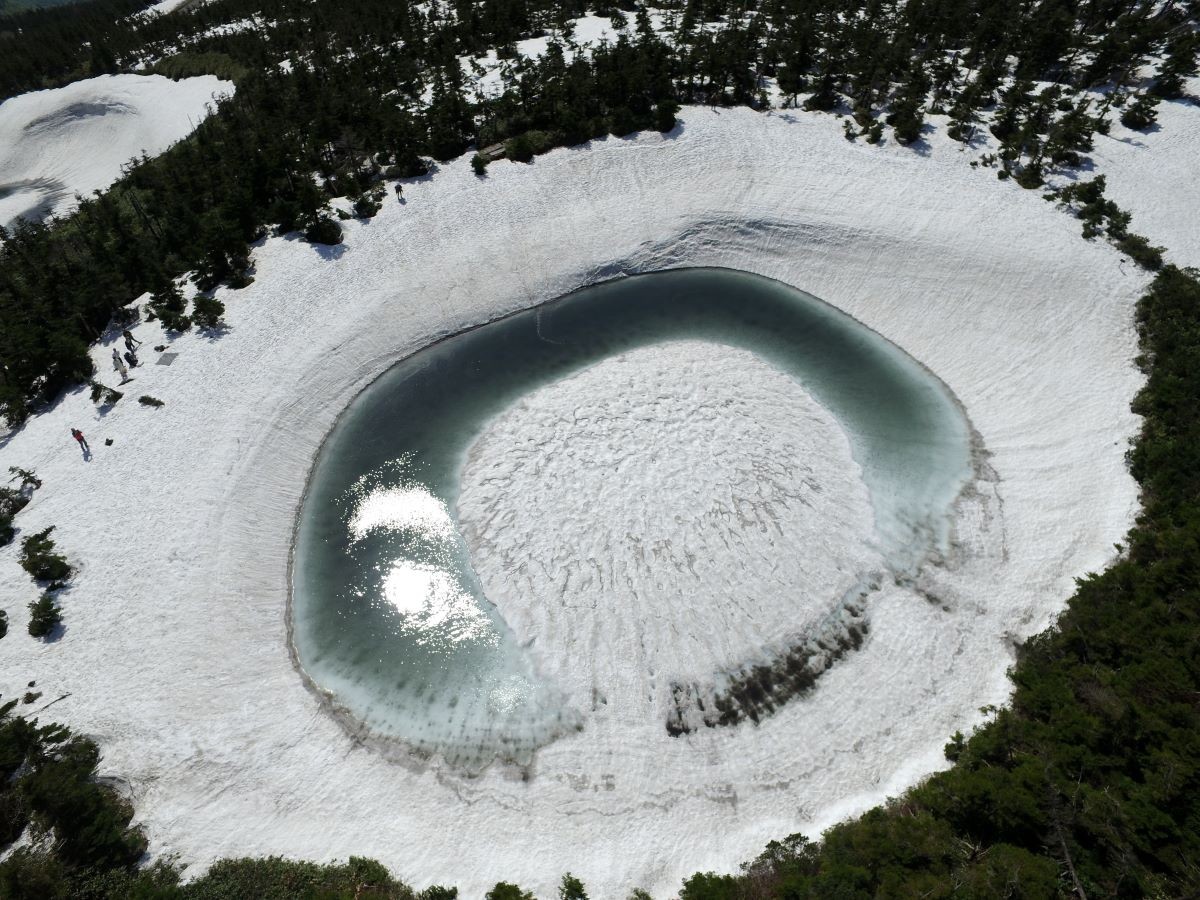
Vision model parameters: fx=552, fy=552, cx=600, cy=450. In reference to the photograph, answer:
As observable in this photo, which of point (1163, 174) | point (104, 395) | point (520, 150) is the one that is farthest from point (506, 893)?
point (1163, 174)

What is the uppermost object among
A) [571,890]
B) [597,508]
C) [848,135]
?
[848,135]

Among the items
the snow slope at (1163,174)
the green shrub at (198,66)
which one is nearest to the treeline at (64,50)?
the green shrub at (198,66)

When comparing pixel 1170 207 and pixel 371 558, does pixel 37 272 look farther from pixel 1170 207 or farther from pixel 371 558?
pixel 1170 207

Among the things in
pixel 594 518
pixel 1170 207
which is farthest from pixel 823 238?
pixel 594 518

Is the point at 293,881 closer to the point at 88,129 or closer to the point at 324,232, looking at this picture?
the point at 324,232

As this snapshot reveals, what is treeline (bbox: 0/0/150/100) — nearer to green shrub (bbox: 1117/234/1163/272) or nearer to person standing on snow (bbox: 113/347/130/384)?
person standing on snow (bbox: 113/347/130/384)

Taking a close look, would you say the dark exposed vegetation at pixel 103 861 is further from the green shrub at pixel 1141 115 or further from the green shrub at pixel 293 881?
the green shrub at pixel 1141 115
